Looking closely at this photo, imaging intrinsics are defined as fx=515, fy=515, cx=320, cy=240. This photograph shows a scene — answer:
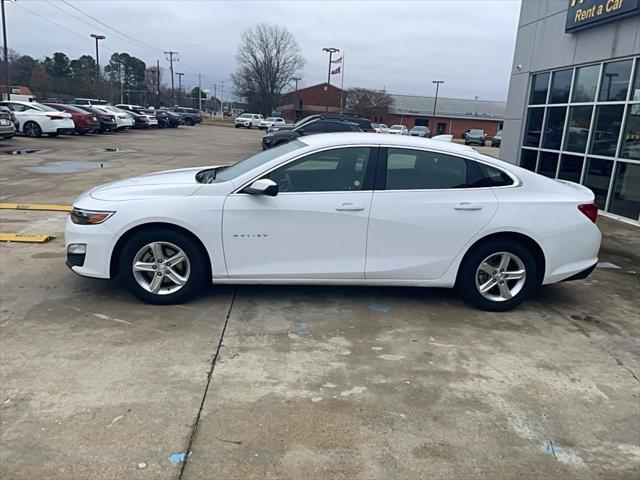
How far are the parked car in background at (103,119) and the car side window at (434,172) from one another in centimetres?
2641

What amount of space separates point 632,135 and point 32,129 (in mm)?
22911

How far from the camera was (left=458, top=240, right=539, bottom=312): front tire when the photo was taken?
4.69 metres

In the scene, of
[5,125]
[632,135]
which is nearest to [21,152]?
[5,125]

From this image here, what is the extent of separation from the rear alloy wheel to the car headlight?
21.3 metres

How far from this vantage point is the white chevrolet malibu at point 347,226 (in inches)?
174

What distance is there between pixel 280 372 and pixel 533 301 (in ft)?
9.66

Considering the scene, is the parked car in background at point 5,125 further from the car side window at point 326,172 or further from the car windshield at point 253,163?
the car side window at point 326,172

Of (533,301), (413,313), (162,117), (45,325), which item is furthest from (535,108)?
(162,117)

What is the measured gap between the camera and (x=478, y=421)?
311 centimetres

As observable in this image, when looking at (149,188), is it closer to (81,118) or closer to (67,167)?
(67,167)

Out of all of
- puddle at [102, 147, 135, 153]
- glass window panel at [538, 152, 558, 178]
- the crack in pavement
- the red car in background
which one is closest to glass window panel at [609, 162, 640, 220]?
glass window panel at [538, 152, 558, 178]

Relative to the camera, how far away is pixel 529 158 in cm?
1370

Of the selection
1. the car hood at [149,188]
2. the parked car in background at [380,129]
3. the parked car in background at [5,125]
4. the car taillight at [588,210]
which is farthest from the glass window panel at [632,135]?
the parked car in background at [5,125]

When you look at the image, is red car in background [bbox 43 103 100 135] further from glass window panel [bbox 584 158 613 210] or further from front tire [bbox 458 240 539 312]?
front tire [bbox 458 240 539 312]
